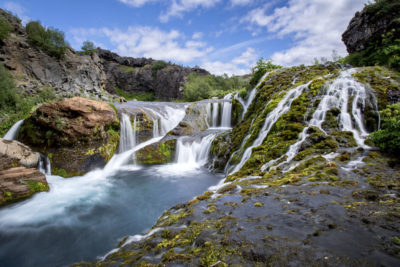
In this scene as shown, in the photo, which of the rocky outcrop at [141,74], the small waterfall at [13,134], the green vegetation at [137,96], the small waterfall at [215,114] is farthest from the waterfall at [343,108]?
the green vegetation at [137,96]

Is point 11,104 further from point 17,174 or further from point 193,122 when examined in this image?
point 193,122

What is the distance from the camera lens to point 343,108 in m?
8.16

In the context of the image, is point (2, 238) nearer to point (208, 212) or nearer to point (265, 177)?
point (208, 212)

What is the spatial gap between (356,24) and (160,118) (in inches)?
703

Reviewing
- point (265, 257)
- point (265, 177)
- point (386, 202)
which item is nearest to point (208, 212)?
point (265, 257)

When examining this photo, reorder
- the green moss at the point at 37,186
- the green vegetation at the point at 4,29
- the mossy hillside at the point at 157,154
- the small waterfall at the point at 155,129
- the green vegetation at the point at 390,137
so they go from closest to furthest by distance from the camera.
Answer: the green vegetation at the point at 390,137 → the green moss at the point at 37,186 → the mossy hillside at the point at 157,154 → the small waterfall at the point at 155,129 → the green vegetation at the point at 4,29

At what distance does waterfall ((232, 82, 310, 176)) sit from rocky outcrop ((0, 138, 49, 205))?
8.93 m

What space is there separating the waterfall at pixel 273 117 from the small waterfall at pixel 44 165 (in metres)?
10.1

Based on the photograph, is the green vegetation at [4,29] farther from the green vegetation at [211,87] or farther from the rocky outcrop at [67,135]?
the green vegetation at [211,87]

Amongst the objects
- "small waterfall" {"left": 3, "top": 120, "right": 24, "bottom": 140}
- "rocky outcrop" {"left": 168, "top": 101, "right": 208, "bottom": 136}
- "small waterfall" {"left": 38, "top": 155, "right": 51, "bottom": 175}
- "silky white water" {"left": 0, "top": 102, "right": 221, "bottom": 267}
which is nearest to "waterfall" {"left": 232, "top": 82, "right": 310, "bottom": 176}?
"silky white water" {"left": 0, "top": 102, "right": 221, "bottom": 267}

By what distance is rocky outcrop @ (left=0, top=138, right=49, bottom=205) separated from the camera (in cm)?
764

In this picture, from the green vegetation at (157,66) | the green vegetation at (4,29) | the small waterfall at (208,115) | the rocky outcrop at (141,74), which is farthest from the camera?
the green vegetation at (157,66)

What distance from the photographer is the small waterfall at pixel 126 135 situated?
1376cm

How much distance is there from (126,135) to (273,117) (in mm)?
10264
